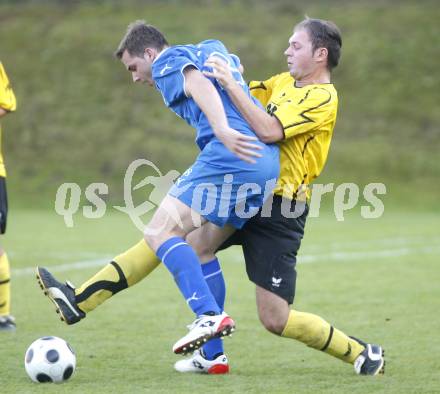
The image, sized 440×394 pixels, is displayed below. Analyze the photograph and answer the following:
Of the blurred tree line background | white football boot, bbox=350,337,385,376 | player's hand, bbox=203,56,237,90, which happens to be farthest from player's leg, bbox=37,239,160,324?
the blurred tree line background

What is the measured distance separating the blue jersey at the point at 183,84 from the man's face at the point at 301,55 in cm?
34

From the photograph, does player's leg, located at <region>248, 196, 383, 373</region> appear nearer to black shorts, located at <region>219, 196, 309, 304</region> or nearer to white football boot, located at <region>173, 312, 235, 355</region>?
black shorts, located at <region>219, 196, 309, 304</region>

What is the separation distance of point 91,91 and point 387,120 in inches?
279

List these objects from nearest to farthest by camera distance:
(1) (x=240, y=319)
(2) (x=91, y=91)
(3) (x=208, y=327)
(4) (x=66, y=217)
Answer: (3) (x=208, y=327) < (1) (x=240, y=319) < (4) (x=66, y=217) < (2) (x=91, y=91)

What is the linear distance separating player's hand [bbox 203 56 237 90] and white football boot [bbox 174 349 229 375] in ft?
5.00

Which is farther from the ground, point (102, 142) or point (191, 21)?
point (191, 21)

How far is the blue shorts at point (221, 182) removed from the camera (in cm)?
493

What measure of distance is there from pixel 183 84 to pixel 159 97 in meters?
18.8

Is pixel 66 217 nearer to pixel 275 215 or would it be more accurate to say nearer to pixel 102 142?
pixel 102 142

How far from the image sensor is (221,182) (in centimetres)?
497

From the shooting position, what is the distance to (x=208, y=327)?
462 cm

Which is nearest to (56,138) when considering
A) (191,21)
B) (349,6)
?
(191,21)

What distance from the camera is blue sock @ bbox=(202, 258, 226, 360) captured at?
5426mm

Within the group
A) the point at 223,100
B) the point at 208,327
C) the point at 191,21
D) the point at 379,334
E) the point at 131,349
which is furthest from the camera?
the point at 191,21
